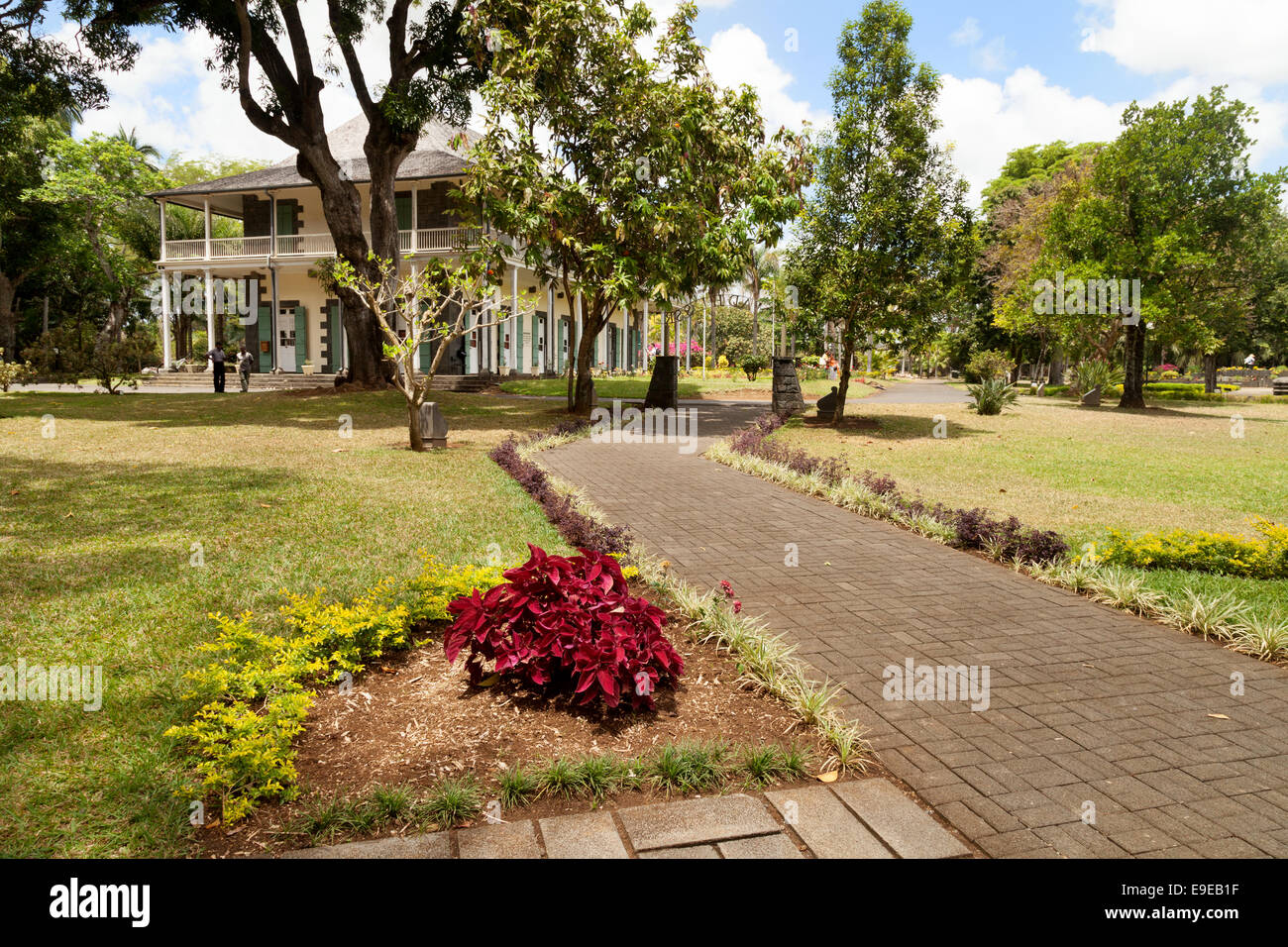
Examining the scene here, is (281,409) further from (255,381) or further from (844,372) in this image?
(844,372)

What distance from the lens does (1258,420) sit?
22.2 metres

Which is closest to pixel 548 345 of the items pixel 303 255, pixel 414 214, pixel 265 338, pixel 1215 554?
pixel 414 214

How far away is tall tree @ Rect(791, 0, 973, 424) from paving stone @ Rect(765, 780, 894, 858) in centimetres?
1432

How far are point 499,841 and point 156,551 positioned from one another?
197 inches

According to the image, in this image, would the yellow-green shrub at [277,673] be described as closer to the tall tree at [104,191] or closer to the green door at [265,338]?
the green door at [265,338]

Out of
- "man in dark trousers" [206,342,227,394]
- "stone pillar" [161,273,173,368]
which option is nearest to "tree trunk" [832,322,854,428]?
"man in dark trousers" [206,342,227,394]

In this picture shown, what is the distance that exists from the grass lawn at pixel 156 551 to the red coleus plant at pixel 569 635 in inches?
54.1

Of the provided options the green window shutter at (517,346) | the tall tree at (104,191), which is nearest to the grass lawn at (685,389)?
the green window shutter at (517,346)

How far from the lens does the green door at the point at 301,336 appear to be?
31703 millimetres

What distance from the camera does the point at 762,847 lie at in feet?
9.23

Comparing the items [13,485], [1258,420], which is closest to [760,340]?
[1258,420]

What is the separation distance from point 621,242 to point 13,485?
11376 millimetres

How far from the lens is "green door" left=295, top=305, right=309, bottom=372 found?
3170cm
